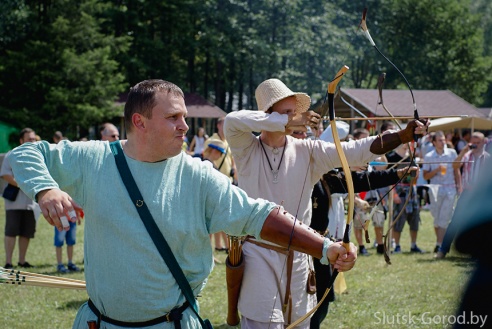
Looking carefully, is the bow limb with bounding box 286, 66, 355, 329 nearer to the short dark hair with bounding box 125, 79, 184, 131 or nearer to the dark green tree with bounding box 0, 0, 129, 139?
the short dark hair with bounding box 125, 79, 184, 131

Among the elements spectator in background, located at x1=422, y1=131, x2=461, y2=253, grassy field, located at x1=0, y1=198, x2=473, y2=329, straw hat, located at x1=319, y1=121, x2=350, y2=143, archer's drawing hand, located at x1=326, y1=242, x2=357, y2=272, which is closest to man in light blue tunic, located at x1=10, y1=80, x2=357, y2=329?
archer's drawing hand, located at x1=326, y1=242, x2=357, y2=272

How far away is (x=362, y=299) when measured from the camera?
7.82 metres

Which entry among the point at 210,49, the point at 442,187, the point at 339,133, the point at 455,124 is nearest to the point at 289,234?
the point at 339,133

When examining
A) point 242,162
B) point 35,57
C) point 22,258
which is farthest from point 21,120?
point 242,162

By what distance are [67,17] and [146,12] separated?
9742mm

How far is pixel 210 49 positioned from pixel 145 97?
125 feet

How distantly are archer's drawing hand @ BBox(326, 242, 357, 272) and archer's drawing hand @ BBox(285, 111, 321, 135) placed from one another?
1514 millimetres

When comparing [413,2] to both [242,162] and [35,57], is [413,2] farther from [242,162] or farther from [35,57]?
[242,162]

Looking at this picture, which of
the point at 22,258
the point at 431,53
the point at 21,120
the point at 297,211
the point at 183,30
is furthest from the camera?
the point at 431,53

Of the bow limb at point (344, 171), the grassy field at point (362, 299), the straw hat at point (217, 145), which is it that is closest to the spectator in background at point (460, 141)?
the grassy field at point (362, 299)

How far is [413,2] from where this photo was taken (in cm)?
4912

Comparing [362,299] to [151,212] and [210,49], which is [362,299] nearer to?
[151,212]

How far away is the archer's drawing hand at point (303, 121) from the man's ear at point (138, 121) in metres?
1.48

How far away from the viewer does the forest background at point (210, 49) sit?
30.8 metres
